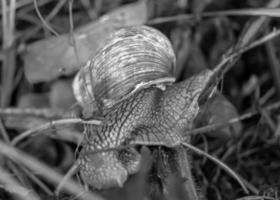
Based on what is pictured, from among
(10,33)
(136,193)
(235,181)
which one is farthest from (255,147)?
(10,33)

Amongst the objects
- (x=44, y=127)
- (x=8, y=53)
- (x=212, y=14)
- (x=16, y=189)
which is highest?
(x=212, y=14)

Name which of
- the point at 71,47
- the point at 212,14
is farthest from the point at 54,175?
the point at 212,14

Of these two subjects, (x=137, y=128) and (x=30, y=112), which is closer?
(x=137, y=128)

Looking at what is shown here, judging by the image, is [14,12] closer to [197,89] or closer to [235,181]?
[197,89]

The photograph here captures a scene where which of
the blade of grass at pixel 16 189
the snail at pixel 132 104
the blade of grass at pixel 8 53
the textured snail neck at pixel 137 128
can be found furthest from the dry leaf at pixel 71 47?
the blade of grass at pixel 16 189

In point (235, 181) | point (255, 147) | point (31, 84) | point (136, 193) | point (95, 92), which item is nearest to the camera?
point (136, 193)

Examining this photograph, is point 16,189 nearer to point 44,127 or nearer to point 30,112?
point 44,127

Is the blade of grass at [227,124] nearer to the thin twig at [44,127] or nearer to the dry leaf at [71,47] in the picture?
the thin twig at [44,127]

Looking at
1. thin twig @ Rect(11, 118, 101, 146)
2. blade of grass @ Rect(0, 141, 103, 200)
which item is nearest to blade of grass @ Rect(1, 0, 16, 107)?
thin twig @ Rect(11, 118, 101, 146)
